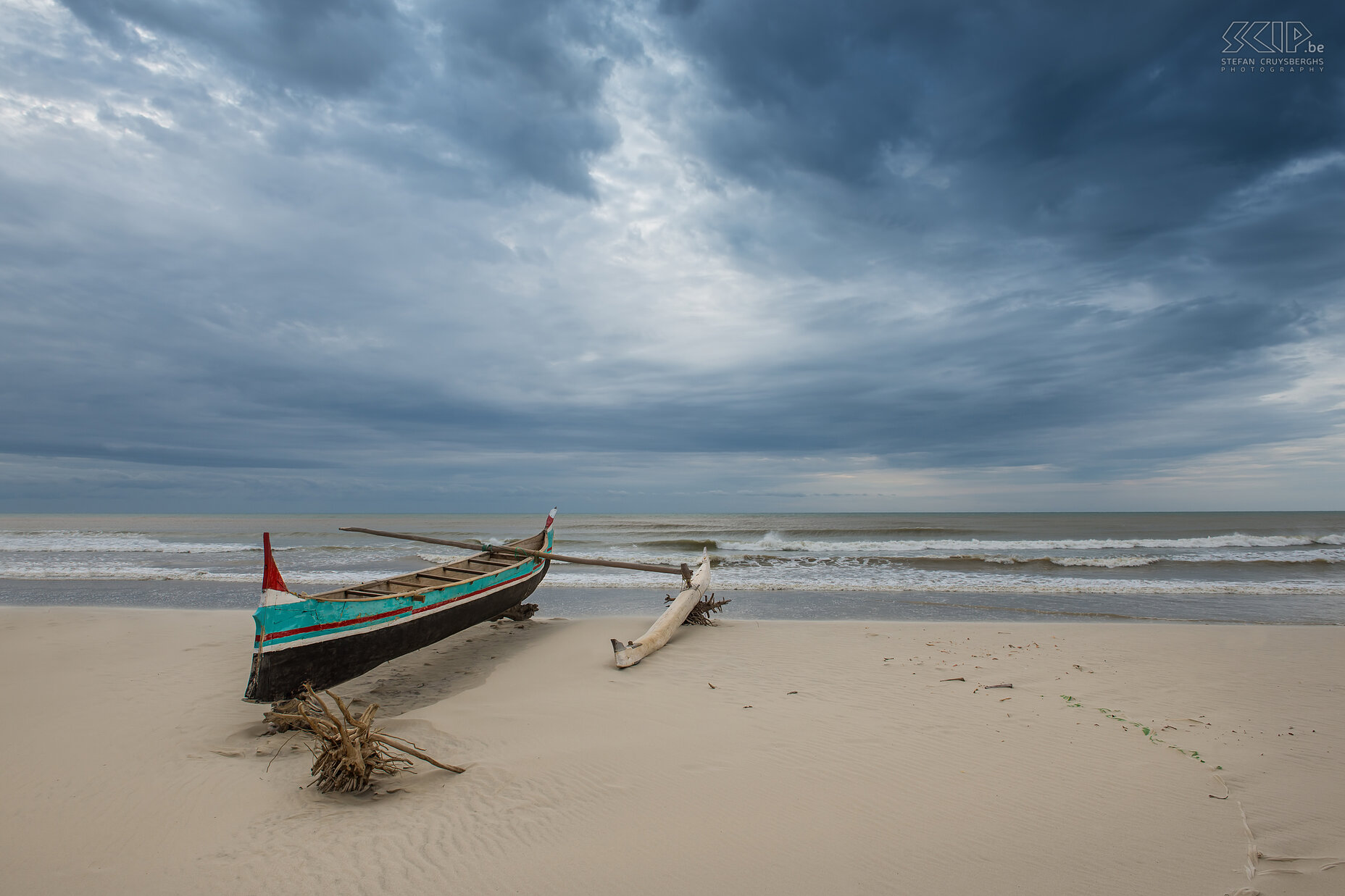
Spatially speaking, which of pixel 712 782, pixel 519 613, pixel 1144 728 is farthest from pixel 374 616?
pixel 1144 728

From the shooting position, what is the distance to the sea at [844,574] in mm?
12852

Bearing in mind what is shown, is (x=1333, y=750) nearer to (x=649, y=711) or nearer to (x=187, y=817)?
(x=649, y=711)

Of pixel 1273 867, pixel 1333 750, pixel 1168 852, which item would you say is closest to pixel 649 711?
pixel 1168 852

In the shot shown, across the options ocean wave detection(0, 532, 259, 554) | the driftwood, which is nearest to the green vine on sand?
A: the driftwood

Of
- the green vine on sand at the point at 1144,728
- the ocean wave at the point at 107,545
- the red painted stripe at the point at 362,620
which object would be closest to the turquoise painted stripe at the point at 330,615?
the red painted stripe at the point at 362,620

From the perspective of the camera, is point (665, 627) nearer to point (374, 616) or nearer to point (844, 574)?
point (374, 616)

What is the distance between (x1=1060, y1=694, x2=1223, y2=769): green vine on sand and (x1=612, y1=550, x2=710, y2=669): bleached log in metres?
5.02

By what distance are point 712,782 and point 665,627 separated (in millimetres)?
4707

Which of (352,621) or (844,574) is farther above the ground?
(352,621)

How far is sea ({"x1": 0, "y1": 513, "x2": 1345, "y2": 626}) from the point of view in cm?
1285

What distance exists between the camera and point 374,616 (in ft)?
21.4

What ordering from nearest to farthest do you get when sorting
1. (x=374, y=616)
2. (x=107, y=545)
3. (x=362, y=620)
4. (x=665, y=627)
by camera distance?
(x=362, y=620) → (x=374, y=616) → (x=665, y=627) → (x=107, y=545)

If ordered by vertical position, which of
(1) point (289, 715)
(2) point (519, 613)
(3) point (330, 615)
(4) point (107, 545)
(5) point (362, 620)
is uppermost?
(3) point (330, 615)

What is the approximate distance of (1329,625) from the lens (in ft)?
34.3
